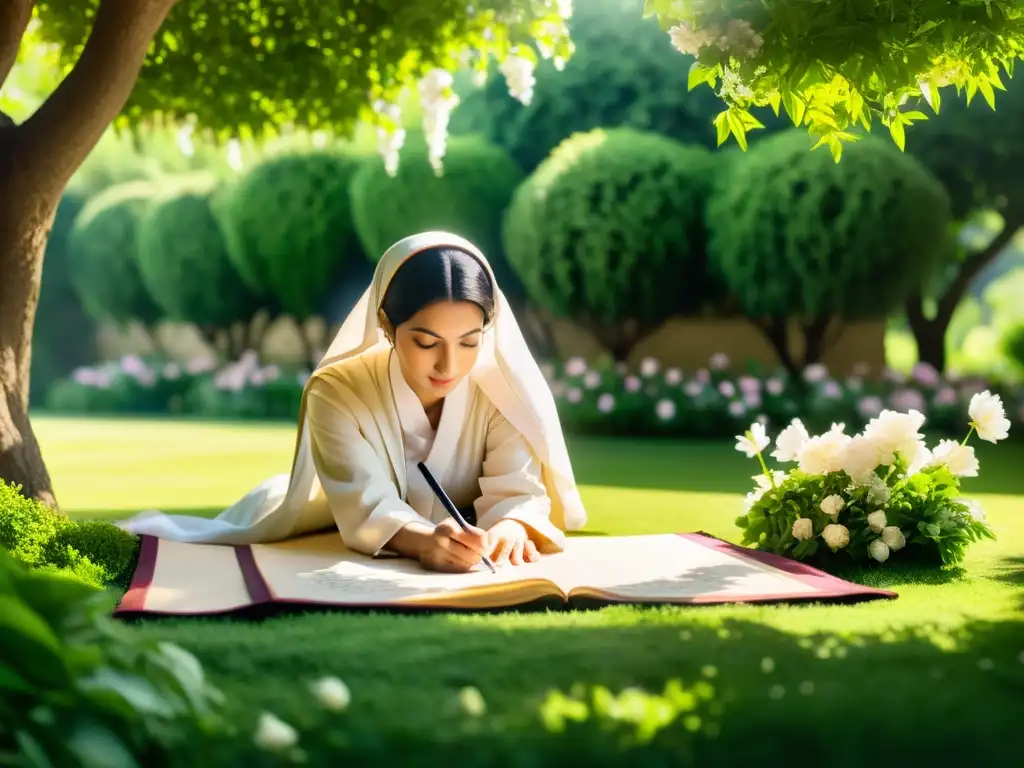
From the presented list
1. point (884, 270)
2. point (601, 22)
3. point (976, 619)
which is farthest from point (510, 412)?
point (601, 22)

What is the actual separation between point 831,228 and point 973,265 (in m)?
3.65

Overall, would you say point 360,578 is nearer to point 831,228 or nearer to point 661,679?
point 661,679

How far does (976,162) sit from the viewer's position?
502 inches

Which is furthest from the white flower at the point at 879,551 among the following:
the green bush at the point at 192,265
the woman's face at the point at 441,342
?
the green bush at the point at 192,265

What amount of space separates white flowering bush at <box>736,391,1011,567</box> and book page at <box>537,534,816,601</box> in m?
0.30

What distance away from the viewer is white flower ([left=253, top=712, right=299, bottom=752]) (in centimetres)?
182

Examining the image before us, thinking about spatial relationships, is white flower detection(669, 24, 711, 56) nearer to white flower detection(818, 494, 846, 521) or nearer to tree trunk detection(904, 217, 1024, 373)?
white flower detection(818, 494, 846, 521)

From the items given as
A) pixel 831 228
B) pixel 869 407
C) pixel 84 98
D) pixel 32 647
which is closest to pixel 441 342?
pixel 84 98

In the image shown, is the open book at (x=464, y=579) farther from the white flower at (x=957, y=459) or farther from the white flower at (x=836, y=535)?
the white flower at (x=957, y=459)

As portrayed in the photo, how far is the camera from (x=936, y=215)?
10.9 m

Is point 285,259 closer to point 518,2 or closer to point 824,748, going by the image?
point 518,2

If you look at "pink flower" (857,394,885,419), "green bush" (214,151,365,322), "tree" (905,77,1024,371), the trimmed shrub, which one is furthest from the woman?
"green bush" (214,151,365,322)

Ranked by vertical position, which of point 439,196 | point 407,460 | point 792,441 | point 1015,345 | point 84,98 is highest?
point 439,196

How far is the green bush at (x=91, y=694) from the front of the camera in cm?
178
